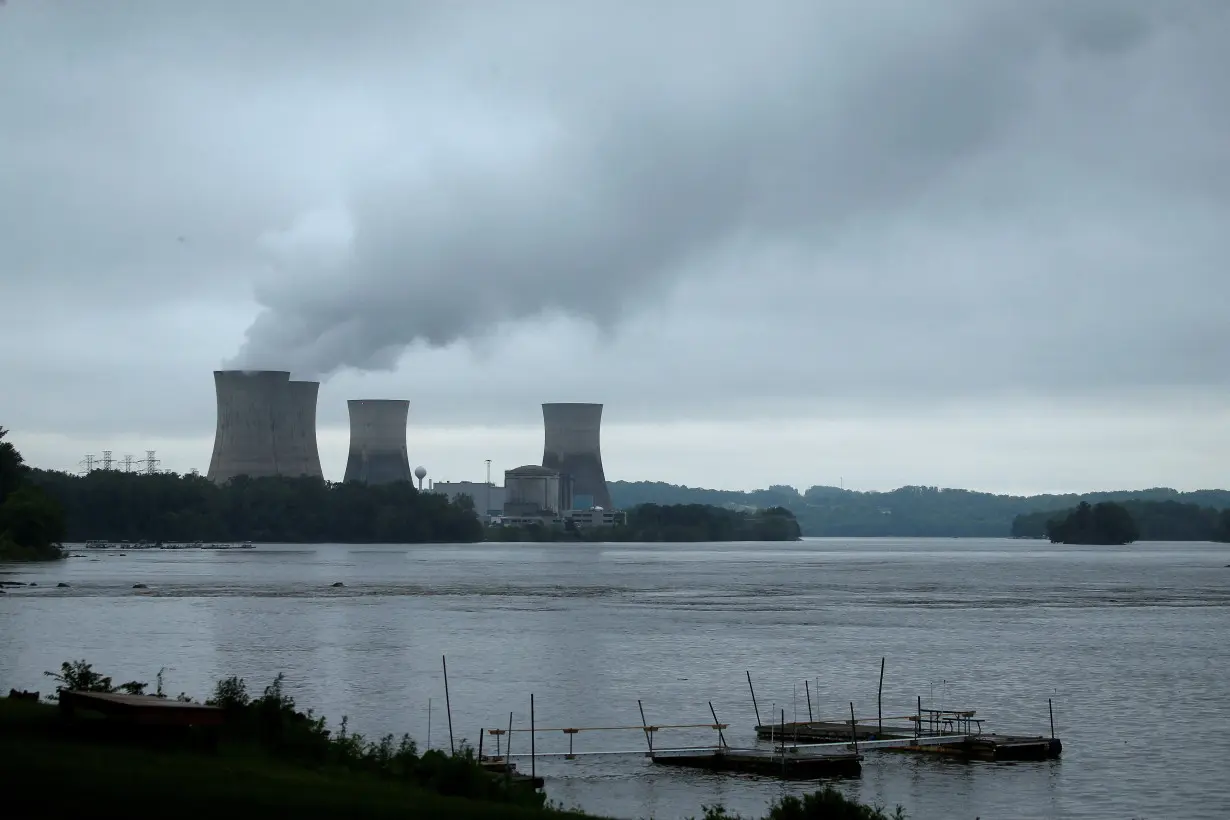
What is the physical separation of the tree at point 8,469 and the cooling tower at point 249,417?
1341 cm

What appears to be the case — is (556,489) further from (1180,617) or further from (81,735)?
(81,735)

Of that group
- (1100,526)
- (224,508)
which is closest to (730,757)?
(224,508)

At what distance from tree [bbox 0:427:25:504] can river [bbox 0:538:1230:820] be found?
9.39 meters

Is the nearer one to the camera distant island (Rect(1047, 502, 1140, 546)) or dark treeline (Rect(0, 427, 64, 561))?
dark treeline (Rect(0, 427, 64, 561))

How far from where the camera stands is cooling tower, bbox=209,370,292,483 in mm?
93812

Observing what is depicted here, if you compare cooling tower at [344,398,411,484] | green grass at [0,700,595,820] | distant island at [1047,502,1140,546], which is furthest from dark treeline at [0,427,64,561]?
distant island at [1047,502,1140,546]

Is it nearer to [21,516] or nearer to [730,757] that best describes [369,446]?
[21,516]

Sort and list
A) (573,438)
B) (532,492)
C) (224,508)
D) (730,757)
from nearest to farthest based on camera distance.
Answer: (730,757), (573,438), (224,508), (532,492)

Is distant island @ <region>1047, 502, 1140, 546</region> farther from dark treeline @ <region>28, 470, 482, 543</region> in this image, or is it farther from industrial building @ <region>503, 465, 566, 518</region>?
dark treeline @ <region>28, 470, 482, 543</region>

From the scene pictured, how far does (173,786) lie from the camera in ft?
37.4

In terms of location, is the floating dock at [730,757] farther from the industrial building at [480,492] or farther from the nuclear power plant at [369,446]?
the industrial building at [480,492]

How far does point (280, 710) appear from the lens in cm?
1614

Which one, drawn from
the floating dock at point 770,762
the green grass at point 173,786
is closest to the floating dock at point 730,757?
the floating dock at point 770,762

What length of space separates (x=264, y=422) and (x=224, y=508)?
36.0m
